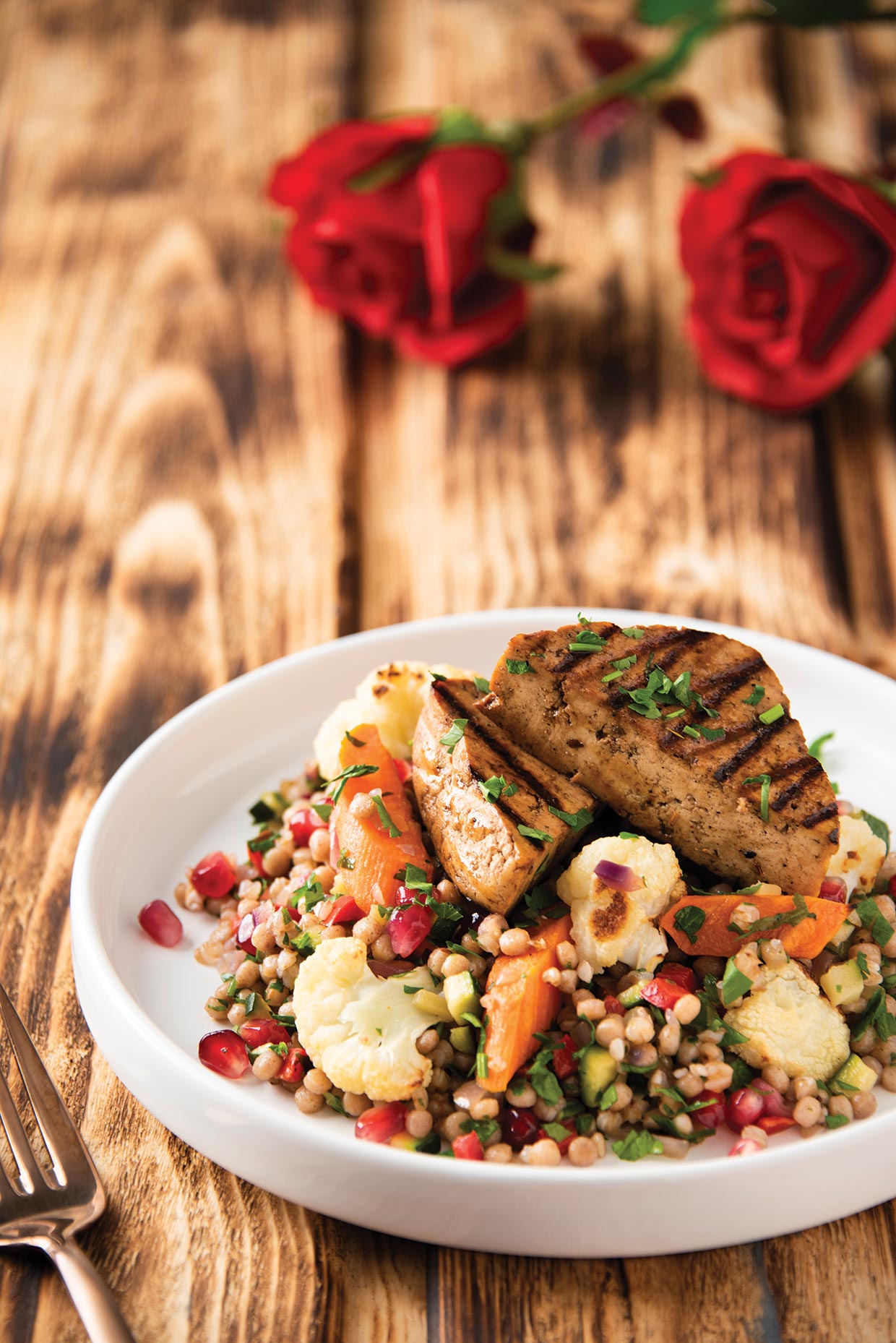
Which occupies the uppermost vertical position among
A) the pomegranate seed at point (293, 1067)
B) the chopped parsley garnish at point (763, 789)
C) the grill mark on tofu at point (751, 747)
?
the grill mark on tofu at point (751, 747)

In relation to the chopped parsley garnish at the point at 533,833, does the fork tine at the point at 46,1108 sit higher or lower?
lower

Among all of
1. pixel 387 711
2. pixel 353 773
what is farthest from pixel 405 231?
pixel 353 773

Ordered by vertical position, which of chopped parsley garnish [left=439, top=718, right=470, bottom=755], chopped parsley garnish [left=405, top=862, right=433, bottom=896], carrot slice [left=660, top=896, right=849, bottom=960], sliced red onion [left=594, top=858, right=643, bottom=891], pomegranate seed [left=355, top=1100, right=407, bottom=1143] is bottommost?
pomegranate seed [left=355, top=1100, right=407, bottom=1143]

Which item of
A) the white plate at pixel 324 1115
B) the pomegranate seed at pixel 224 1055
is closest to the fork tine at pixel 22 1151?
the white plate at pixel 324 1115

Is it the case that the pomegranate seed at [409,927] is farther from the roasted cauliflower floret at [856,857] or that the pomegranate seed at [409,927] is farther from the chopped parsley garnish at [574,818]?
the roasted cauliflower floret at [856,857]

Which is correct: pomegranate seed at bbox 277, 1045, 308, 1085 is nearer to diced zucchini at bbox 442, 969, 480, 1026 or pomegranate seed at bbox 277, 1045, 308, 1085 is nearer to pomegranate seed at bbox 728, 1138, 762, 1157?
diced zucchini at bbox 442, 969, 480, 1026

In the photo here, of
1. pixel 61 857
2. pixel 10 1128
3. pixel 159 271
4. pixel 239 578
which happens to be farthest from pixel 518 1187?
pixel 159 271

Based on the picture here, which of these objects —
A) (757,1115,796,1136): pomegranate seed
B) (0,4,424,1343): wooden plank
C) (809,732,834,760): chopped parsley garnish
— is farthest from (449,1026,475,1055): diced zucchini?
(809,732,834,760): chopped parsley garnish
